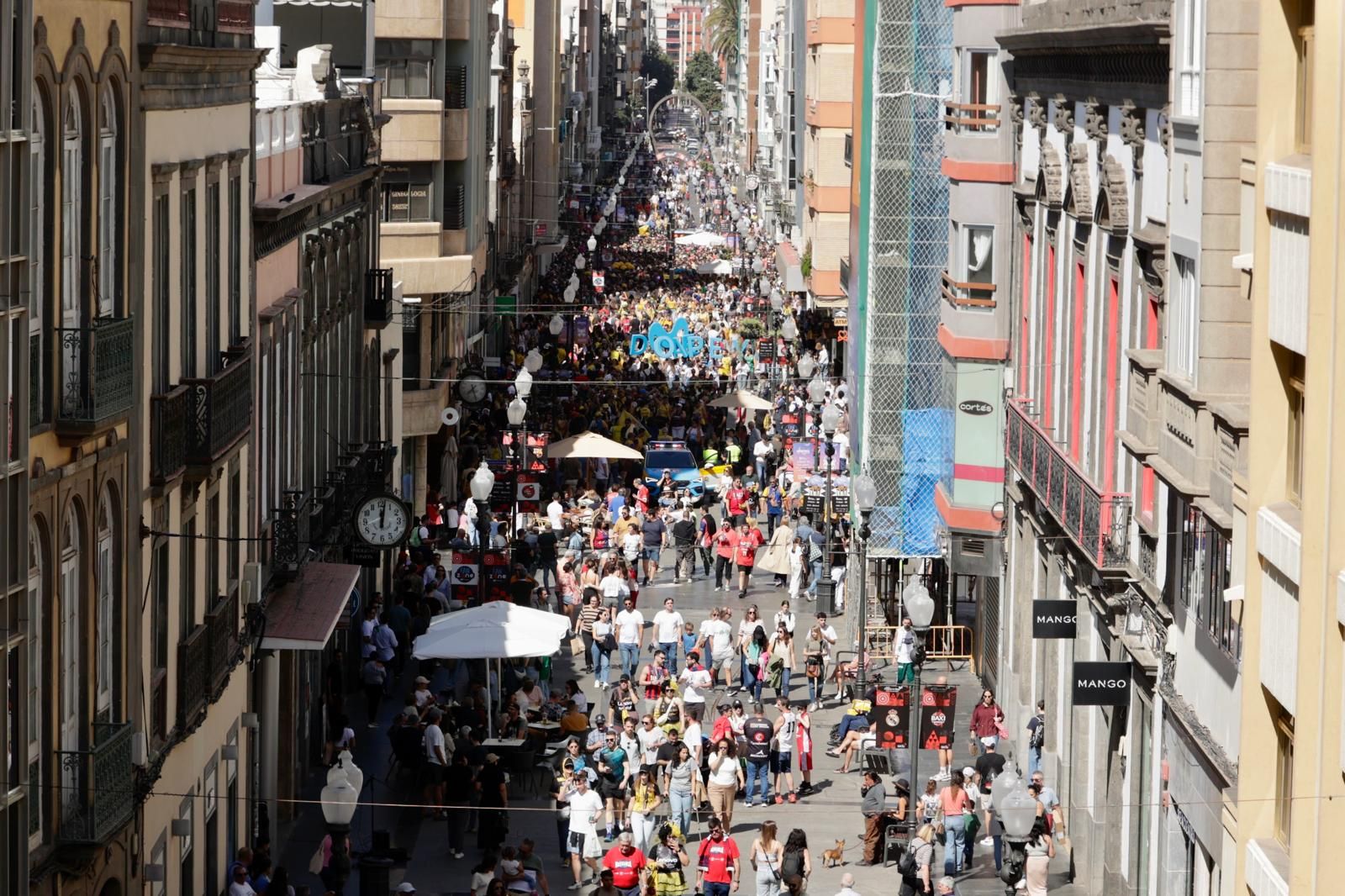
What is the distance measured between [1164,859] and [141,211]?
1108 cm

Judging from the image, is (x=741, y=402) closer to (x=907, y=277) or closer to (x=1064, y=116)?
(x=907, y=277)

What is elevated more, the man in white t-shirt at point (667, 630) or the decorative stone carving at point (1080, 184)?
the decorative stone carving at point (1080, 184)

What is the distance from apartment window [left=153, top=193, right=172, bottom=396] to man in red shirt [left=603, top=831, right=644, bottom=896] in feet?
21.9

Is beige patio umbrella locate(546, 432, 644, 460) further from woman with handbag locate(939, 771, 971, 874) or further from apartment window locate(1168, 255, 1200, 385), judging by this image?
apartment window locate(1168, 255, 1200, 385)

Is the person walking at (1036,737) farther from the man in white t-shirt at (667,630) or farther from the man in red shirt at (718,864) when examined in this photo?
the man in red shirt at (718,864)

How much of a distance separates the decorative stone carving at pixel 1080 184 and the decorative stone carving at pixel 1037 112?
3007 mm

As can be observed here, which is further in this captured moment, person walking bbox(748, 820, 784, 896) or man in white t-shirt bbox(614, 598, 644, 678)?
man in white t-shirt bbox(614, 598, 644, 678)

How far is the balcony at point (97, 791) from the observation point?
19.6m

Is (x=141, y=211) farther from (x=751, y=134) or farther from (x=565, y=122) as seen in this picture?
(x=751, y=134)

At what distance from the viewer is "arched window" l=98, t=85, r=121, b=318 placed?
21.2 meters

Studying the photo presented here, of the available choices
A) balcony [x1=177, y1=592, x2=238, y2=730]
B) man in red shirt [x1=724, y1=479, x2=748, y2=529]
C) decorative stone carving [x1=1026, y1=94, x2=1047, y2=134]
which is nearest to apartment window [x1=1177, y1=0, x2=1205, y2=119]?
decorative stone carving [x1=1026, y1=94, x2=1047, y2=134]

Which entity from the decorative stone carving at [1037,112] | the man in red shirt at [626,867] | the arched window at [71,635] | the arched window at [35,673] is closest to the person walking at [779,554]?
the decorative stone carving at [1037,112]

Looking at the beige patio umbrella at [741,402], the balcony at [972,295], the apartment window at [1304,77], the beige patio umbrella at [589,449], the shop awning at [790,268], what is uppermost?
the apartment window at [1304,77]

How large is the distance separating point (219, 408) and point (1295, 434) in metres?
11.0
